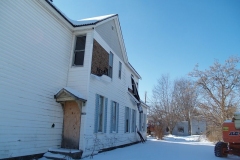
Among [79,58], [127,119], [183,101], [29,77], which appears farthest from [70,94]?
[183,101]

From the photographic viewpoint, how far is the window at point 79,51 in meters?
10.1

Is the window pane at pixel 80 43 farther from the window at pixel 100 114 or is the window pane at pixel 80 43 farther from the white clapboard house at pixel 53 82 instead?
the window at pixel 100 114

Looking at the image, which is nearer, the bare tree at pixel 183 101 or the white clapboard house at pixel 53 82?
the white clapboard house at pixel 53 82

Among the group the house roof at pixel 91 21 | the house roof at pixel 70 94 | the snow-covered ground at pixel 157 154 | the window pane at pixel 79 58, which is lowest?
the snow-covered ground at pixel 157 154

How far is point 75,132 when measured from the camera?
354 inches

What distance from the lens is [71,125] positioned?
9.16 meters

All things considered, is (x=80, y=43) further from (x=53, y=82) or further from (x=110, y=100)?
(x=110, y=100)

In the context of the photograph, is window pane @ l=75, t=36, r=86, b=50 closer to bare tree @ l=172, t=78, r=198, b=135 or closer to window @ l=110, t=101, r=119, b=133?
window @ l=110, t=101, r=119, b=133

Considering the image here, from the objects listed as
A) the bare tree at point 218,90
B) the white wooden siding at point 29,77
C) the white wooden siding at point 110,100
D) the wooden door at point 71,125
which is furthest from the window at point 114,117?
the bare tree at point 218,90

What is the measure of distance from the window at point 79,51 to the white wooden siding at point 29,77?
81cm

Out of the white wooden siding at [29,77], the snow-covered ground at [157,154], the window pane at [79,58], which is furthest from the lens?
the window pane at [79,58]

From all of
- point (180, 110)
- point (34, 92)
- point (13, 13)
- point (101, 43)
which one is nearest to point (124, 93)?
point (101, 43)

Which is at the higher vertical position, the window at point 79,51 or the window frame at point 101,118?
the window at point 79,51

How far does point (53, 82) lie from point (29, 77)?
1.40 metres
